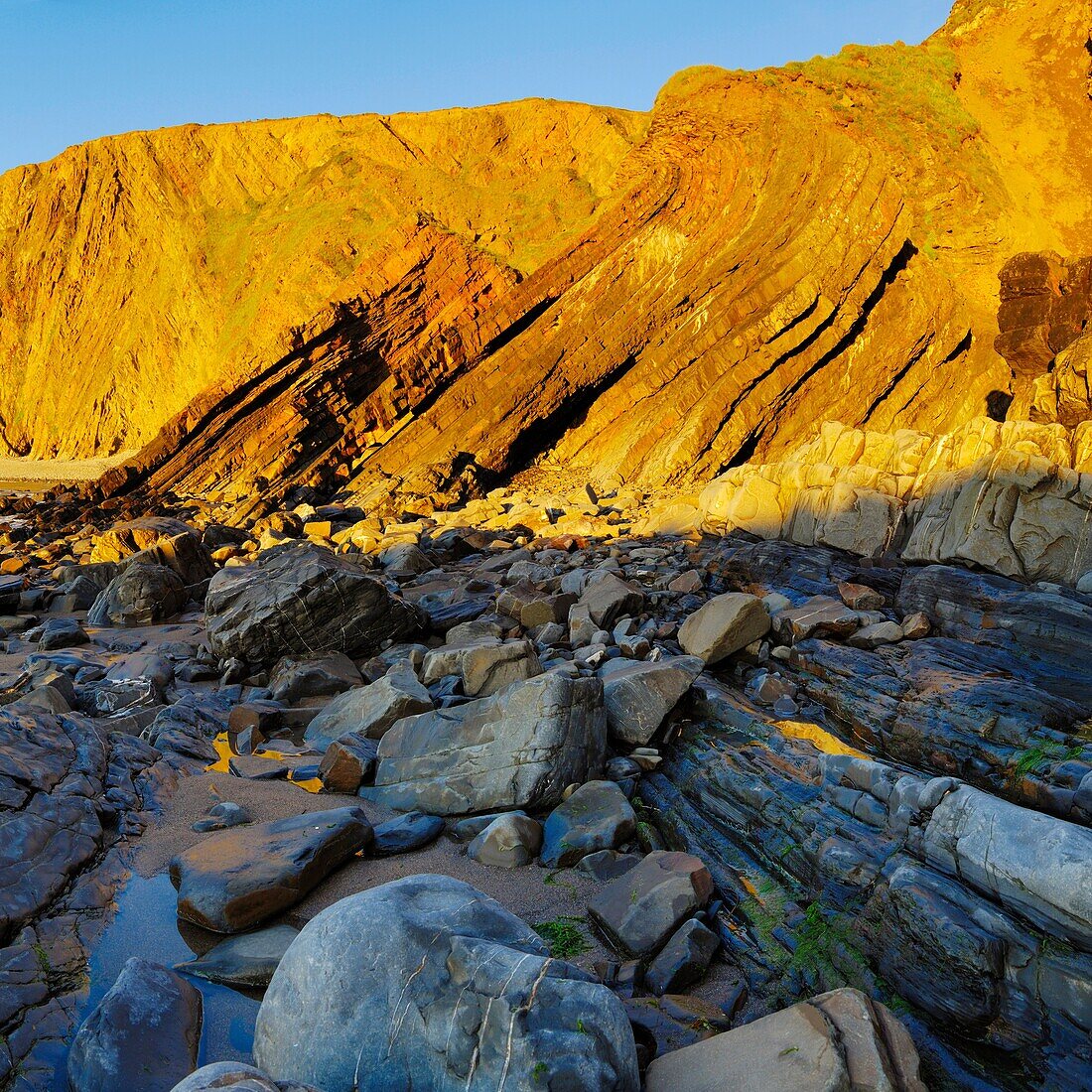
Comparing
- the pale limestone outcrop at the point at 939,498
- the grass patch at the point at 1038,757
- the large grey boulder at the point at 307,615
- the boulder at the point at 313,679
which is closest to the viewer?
the grass patch at the point at 1038,757

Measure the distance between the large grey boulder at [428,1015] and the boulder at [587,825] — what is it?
126cm

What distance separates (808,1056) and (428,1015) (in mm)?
1038

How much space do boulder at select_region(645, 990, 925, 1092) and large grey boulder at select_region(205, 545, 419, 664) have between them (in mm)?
5236

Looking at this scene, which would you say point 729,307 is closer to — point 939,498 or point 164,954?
point 939,498

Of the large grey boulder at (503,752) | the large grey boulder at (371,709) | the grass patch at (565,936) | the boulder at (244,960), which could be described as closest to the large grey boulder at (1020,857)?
the grass patch at (565,936)

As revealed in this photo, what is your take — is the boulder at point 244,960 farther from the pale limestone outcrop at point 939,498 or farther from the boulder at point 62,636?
the pale limestone outcrop at point 939,498

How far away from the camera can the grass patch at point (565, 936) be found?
2.94 m

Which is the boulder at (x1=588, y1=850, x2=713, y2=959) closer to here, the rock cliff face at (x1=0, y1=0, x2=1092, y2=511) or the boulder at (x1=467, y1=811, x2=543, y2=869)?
the boulder at (x1=467, y1=811, x2=543, y2=869)

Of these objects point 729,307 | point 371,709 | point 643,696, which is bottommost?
point 371,709

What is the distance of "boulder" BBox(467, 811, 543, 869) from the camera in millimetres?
3584

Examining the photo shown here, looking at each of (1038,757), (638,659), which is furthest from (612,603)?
(1038,757)

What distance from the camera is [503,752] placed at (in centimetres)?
413

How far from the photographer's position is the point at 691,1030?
2502mm

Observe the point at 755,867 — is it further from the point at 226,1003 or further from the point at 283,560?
the point at 283,560
